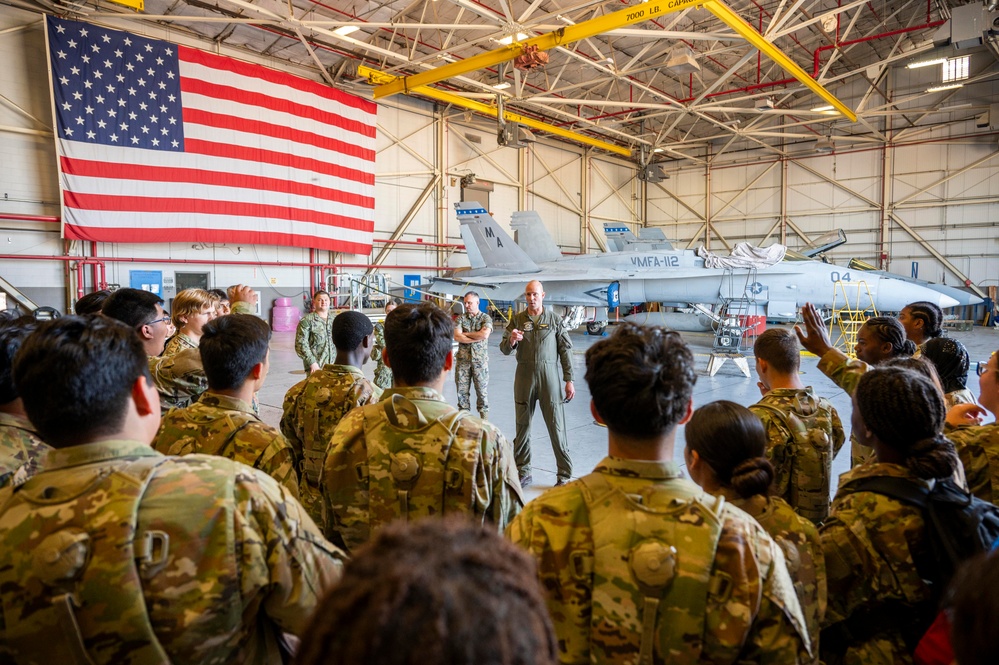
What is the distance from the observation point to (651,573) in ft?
4.09

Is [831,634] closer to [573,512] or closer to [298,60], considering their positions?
[573,512]

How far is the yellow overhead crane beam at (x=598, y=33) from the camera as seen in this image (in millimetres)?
11695

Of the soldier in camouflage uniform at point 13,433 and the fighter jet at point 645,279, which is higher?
the fighter jet at point 645,279

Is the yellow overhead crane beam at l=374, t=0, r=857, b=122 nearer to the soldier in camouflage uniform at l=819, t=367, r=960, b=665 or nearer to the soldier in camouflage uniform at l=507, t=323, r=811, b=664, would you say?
the soldier in camouflage uniform at l=819, t=367, r=960, b=665

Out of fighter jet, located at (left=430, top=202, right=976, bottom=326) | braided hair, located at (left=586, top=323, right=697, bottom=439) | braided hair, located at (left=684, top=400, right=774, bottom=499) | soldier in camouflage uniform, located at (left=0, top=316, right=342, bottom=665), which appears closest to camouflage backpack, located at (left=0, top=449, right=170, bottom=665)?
soldier in camouflage uniform, located at (left=0, top=316, right=342, bottom=665)

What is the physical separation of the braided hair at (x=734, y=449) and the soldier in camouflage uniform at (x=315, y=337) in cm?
605

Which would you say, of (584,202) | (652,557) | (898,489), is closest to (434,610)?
Result: (652,557)

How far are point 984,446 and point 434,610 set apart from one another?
2752mm

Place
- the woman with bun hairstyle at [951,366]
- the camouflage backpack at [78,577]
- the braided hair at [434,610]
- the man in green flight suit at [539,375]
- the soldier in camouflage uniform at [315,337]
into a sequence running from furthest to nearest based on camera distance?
the soldier in camouflage uniform at [315,337] < the man in green flight suit at [539,375] < the woman with bun hairstyle at [951,366] < the camouflage backpack at [78,577] < the braided hair at [434,610]

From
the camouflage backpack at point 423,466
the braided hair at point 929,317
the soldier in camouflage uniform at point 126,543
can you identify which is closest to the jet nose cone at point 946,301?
the braided hair at point 929,317

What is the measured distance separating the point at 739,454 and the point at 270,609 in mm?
1378

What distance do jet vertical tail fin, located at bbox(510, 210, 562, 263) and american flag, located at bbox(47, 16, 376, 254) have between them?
540 cm

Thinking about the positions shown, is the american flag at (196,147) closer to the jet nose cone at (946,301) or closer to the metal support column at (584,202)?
the metal support column at (584,202)

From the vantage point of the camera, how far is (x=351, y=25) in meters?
13.5
